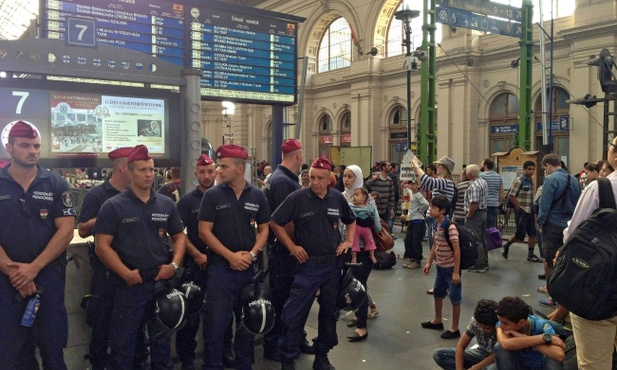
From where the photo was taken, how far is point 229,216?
4.64 meters

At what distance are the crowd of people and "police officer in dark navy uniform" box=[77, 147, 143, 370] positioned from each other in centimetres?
1

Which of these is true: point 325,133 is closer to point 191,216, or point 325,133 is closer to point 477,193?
point 477,193

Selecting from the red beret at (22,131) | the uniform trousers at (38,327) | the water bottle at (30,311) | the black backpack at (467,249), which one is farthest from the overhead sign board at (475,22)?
the water bottle at (30,311)

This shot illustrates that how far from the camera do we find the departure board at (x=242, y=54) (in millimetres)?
10820

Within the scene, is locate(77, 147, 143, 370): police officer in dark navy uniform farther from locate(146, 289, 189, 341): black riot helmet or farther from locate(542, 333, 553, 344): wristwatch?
locate(542, 333, 553, 344): wristwatch

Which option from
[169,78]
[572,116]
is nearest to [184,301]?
[169,78]

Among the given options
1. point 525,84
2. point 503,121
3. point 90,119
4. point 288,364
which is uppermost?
point 525,84

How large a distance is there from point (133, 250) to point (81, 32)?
3421mm

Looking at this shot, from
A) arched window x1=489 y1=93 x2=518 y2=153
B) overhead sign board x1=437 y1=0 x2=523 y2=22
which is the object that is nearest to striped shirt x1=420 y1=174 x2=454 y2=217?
overhead sign board x1=437 y1=0 x2=523 y2=22

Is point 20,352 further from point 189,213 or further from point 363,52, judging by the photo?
point 363,52

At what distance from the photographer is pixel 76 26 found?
6.38 metres

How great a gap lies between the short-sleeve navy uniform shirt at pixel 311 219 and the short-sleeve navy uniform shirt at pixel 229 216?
33 cm

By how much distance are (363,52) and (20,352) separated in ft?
87.1

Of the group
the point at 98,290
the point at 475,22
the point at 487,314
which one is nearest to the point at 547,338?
the point at 487,314
